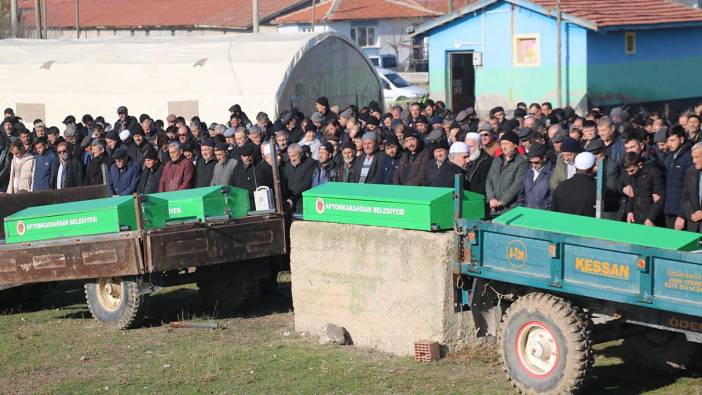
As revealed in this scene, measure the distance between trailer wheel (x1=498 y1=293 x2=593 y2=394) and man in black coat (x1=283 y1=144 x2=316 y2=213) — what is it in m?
4.96

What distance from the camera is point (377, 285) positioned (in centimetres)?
1076

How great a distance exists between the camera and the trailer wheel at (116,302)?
39.8 ft

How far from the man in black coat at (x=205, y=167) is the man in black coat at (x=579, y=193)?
519cm

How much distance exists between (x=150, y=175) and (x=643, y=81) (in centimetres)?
2203

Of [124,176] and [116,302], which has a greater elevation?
[124,176]

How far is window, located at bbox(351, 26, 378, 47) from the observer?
72.8 metres

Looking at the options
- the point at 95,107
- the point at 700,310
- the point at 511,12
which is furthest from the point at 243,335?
the point at 511,12

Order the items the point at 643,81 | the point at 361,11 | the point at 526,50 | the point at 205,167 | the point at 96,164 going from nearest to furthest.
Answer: the point at 205,167
the point at 96,164
the point at 526,50
the point at 643,81
the point at 361,11

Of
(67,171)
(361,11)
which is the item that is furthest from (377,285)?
(361,11)

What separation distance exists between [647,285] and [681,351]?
142 cm

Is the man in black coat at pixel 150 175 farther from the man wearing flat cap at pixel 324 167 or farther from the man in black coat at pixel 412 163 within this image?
the man in black coat at pixel 412 163

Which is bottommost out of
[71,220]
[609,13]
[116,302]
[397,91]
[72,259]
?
[116,302]

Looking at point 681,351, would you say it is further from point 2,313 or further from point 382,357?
point 2,313

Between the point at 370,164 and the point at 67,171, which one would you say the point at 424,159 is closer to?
the point at 370,164
